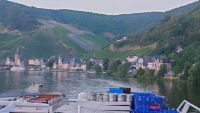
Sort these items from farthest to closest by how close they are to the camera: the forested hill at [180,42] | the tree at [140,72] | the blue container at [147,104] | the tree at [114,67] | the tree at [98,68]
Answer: the tree at [98,68], the tree at [114,67], the tree at [140,72], the forested hill at [180,42], the blue container at [147,104]

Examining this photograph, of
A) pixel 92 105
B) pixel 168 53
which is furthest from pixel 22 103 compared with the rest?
pixel 168 53

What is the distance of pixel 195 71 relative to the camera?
102 meters

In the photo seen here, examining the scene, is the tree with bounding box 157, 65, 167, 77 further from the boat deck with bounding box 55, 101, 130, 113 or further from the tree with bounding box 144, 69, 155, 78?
the boat deck with bounding box 55, 101, 130, 113

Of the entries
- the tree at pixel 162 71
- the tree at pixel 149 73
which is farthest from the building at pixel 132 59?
the tree at pixel 162 71

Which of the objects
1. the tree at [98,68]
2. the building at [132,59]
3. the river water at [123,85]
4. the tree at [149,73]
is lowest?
the river water at [123,85]

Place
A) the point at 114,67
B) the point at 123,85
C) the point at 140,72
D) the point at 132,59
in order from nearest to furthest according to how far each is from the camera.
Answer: the point at 123,85
the point at 140,72
the point at 114,67
the point at 132,59

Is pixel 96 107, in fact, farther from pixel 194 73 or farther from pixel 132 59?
pixel 132 59

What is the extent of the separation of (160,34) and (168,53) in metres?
34.4

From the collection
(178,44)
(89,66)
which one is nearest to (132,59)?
(178,44)

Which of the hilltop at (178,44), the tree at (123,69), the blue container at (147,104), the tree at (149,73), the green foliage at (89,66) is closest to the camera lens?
the blue container at (147,104)

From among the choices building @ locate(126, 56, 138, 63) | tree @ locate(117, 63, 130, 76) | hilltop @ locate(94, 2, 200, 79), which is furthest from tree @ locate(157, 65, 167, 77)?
building @ locate(126, 56, 138, 63)

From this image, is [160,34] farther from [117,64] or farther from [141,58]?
[117,64]

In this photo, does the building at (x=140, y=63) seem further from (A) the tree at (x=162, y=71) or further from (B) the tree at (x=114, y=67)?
(A) the tree at (x=162, y=71)

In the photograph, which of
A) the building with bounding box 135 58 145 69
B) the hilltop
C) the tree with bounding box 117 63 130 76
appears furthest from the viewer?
the building with bounding box 135 58 145 69
